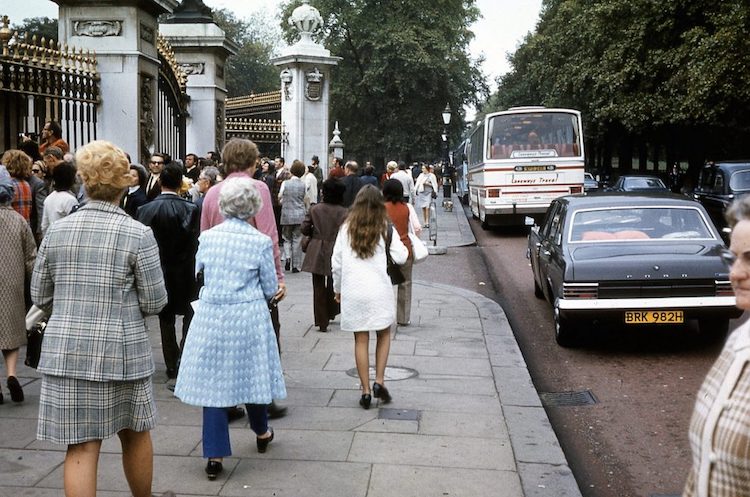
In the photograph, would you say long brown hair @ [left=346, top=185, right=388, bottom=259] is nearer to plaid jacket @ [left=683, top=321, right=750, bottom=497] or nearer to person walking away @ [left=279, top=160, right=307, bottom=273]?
plaid jacket @ [left=683, top=321, right=750, bottom=497]

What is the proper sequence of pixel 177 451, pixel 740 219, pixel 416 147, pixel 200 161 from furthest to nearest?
pixel 416 147
pixel 200 161
pixel 177 451
pixel 740 219

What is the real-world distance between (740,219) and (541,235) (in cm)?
928

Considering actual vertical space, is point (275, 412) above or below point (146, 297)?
below

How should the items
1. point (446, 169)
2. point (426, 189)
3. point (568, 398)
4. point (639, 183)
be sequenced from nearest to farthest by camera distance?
1. point (568, 398)
2. point (426, 189)
3. point (639, 183)
4. point (446, 169)

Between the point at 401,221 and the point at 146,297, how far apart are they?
5.75 meters

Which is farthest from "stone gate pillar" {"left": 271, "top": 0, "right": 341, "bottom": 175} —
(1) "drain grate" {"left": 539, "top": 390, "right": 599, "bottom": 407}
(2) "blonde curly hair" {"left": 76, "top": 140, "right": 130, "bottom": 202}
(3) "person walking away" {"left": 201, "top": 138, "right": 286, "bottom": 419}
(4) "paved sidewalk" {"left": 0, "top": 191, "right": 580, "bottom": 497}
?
(2) "blonde curly hair" {"left": 76, "top": 140, "right": 130, "bottom": 202}

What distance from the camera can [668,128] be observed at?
122 feet

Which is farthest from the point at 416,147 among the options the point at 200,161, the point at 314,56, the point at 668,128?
the point at 200,161

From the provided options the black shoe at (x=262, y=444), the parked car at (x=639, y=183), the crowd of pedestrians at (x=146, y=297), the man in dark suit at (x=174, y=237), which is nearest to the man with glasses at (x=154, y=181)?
the crowd of pedestrians at (x=146, y=297)

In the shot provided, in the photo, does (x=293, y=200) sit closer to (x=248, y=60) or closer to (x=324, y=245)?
(x=324, y=245)

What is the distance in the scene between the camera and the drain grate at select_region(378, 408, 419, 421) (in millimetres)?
6379

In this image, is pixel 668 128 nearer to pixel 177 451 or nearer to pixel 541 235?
pixel 541 235

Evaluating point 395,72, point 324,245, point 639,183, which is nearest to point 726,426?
point 324,245

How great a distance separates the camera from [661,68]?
30.8 m
